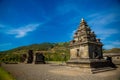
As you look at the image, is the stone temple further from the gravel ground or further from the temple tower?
the gravel ground

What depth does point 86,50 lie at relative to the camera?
52.5ft

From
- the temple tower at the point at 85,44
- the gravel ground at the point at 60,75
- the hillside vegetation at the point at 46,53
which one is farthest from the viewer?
the hillside vegetation at the point at 46,53

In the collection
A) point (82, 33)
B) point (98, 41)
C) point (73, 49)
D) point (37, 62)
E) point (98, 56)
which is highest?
point (82, 33)

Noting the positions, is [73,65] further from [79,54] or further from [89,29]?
[89,29]

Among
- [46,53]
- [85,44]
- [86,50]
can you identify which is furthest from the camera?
[46,53]

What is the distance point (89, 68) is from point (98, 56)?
3888mm

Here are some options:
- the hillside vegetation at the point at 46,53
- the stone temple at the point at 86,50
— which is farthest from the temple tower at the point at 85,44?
the hillside vegetation at the point at 46,53

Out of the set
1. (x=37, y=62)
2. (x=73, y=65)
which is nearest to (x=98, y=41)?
(x=73, y=65)

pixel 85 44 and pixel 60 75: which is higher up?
pixel 85 44

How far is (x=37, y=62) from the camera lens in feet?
105

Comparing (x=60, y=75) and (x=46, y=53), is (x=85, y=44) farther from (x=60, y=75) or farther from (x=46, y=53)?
(x=46, y=53)

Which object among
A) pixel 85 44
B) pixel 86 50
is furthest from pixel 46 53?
pixel 86 50

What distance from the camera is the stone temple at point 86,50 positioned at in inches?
598

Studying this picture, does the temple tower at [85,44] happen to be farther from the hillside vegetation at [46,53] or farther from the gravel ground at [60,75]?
the hillside vegetation at [46,53]
